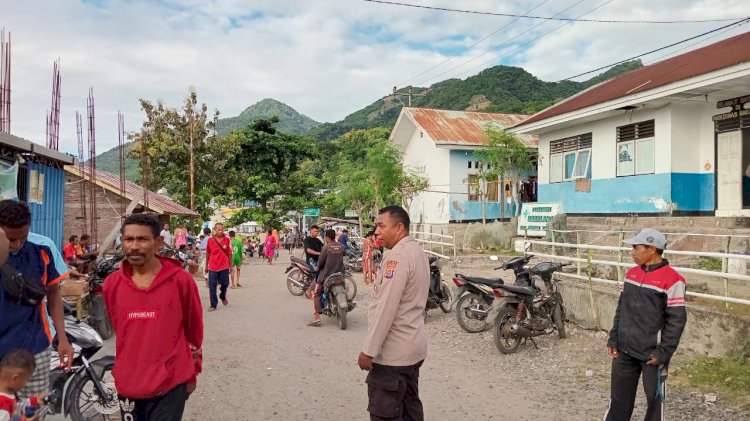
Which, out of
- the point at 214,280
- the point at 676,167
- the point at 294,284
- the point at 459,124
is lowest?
the point at 294,284

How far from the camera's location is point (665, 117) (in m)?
13.5

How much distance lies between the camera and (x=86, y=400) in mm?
4496

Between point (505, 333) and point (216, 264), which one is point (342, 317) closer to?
point (505, 333)

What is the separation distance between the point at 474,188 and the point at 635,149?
10.8 metres

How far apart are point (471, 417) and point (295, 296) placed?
894cm

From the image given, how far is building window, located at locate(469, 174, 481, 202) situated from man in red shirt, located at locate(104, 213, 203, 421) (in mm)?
22318

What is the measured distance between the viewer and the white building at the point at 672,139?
1225 cm

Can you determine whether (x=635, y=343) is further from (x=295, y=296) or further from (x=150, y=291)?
(x=295, y=296)

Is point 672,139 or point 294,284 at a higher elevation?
point 672,139

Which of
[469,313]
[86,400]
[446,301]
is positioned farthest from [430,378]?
[446,301]

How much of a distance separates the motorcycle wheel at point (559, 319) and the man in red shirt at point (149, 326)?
5.96m

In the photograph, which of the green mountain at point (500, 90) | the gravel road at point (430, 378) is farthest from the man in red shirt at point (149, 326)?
the green mountain at point (500, 90)

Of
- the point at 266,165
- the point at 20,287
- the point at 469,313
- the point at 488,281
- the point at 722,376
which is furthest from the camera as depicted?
the point at 266,165

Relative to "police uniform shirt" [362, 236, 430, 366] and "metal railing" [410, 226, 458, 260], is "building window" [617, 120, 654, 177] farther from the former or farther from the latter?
"police uniform shirt" [362, 236, 430, 366]
